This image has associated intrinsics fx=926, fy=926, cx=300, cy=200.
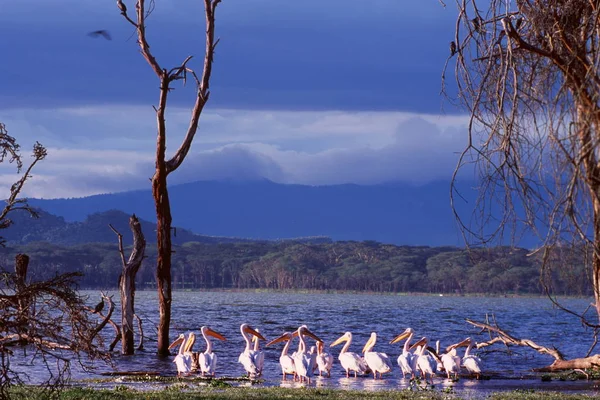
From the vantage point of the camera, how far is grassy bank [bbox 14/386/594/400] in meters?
16.4

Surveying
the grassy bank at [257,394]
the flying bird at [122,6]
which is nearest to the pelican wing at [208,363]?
the grassy bank at [257,394]

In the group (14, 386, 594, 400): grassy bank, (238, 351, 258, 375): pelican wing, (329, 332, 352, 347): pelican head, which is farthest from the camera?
(329, 332, 352, 347): pelican head

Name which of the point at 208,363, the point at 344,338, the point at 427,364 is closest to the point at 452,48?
the point at 427,364

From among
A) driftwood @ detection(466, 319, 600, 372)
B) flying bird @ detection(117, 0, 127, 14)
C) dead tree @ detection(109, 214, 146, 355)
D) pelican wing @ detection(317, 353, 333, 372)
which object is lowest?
pelican wing @ detection(317, 353, 333, 372)

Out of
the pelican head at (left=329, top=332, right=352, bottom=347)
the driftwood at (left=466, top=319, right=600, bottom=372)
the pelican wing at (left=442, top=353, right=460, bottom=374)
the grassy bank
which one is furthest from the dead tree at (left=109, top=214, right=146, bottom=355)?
the driftwood at (left=466, top=319, right=600, bottom=372)

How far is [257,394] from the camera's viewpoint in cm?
1819

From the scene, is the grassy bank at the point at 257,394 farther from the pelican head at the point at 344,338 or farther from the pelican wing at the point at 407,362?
the pelican head at the point at 344,338

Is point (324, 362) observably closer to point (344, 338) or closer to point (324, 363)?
point (324, 363)

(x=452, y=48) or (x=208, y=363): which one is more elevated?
(x=452, y=48)

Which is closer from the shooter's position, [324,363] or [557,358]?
[557,358]

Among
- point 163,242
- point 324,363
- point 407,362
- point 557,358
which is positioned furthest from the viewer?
point 163,242

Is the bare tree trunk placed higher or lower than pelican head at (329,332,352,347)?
higher

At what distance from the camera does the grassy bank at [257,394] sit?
53.8ft

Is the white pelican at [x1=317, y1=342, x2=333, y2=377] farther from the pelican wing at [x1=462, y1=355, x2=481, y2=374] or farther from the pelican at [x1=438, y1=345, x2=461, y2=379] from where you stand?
the pelican wing at [x1=462, y1=355, x2=481, y2=374]
